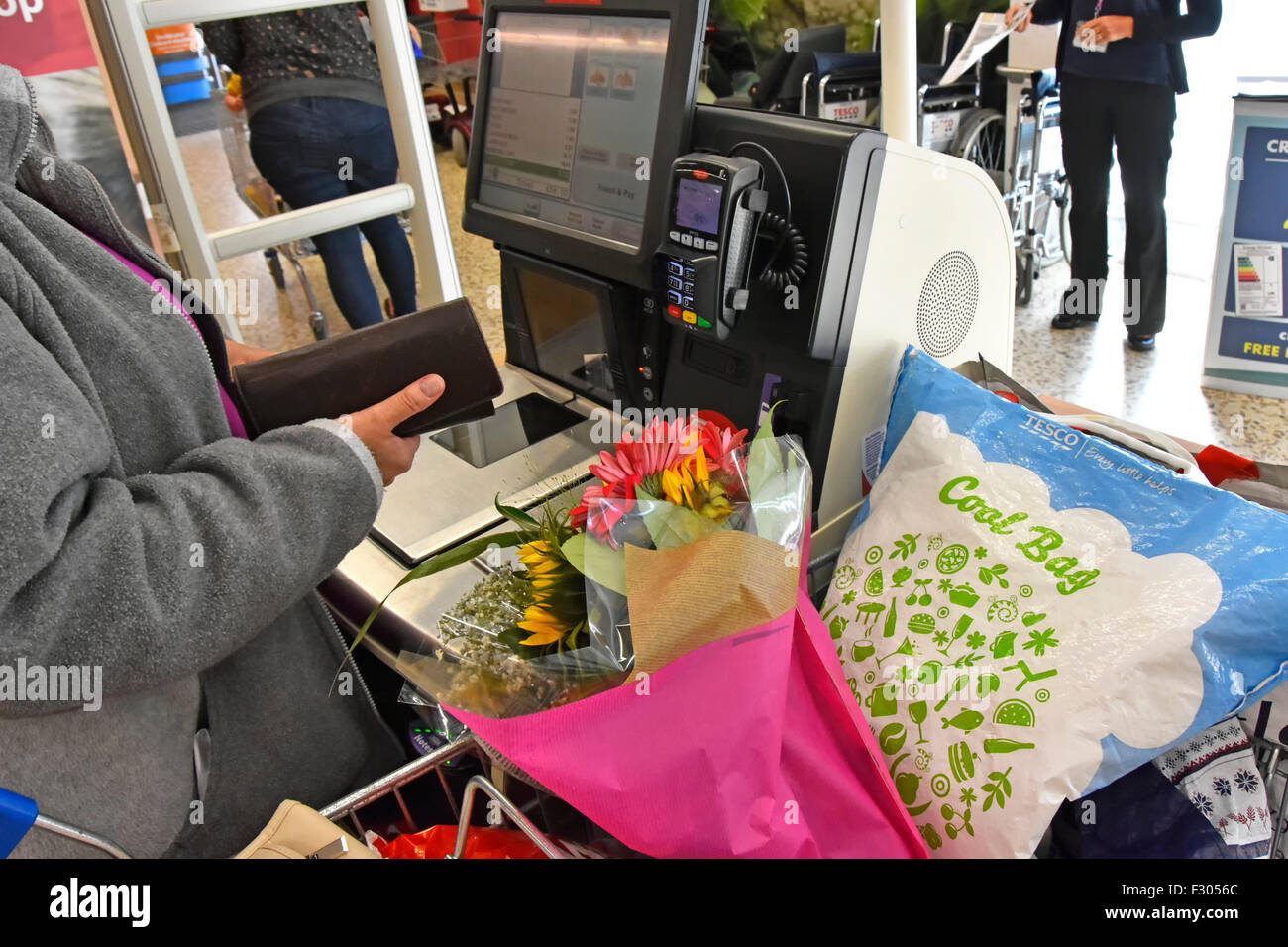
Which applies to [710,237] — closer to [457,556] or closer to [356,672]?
[457,556]

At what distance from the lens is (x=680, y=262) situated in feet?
3.78

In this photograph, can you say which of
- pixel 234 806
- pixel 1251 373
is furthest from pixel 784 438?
pixel 1251 373

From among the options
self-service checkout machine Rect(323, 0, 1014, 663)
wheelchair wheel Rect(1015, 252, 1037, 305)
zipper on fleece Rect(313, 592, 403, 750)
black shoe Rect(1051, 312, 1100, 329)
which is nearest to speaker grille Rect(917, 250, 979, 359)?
self-service checkout machine Rect(323, 0, 1014, 663)

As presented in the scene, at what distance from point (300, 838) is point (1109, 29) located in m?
3.52

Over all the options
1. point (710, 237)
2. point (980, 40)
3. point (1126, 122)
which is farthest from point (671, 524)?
point (1126, 122)

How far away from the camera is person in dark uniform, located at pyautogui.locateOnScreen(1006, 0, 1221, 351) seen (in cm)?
313

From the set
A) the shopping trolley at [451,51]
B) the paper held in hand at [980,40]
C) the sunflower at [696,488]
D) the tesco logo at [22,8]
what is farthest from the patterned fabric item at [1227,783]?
the shopping trolley at [451,51]

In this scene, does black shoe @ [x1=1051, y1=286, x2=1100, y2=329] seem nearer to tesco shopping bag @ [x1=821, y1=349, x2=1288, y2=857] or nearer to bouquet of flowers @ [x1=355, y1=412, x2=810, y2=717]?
tesco shopping bag @ [x1=821, y1=349, x2=1288, y2=857]

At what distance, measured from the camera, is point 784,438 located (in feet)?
2.99

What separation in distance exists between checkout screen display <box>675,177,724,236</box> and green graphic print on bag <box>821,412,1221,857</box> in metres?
0.37

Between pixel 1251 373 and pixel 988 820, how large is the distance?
3.20 meters

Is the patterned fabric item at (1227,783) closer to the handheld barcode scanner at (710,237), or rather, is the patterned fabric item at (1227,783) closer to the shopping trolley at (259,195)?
the handheld barcode scanner at (710,237)

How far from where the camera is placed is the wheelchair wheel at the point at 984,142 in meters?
3.97

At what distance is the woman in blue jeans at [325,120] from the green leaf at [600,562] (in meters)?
2.70
